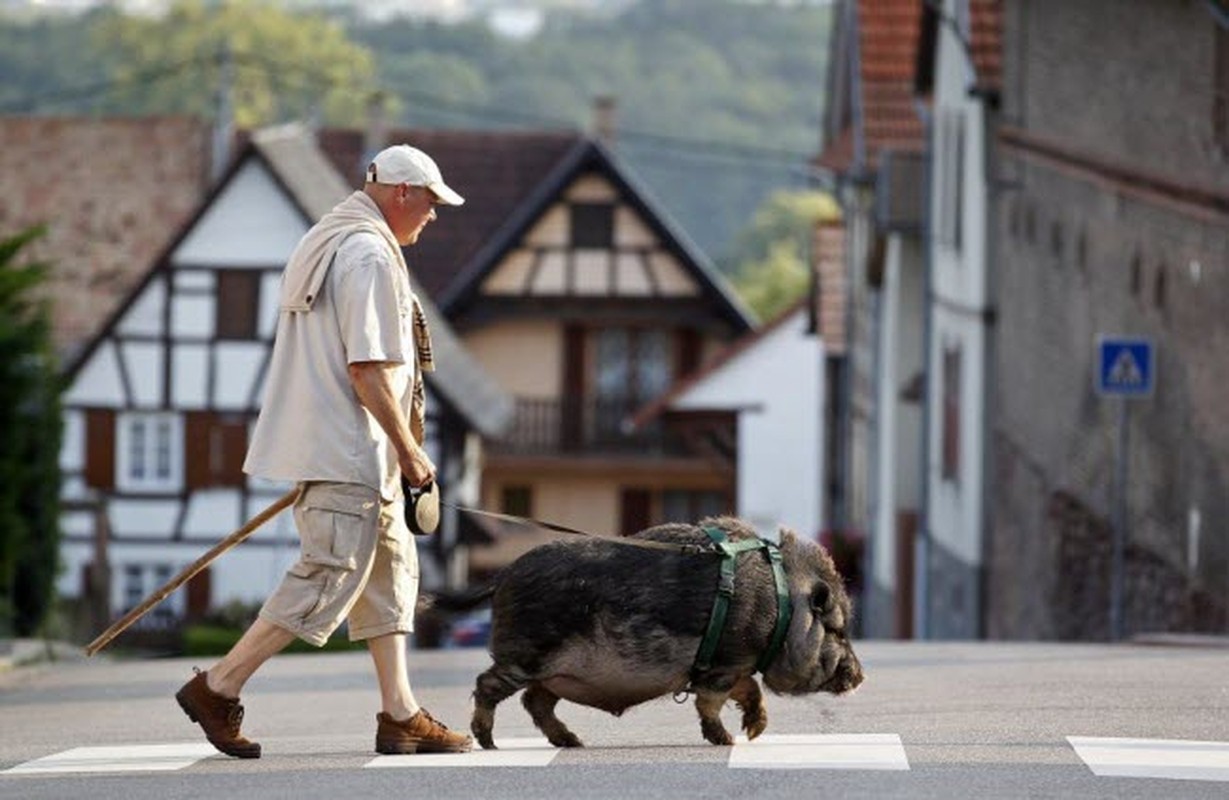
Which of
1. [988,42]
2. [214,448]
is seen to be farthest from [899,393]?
[214,448]

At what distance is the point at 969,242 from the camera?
35312 millimetres

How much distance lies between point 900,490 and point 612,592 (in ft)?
106

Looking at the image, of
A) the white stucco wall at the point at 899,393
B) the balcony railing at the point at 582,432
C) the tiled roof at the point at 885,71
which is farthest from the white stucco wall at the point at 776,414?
the white stucco wall at the point at 899,393

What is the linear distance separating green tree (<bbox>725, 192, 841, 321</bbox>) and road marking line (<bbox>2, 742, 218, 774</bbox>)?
94803mm

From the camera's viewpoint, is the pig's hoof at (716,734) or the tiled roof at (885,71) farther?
the tiled roof at (885,71)

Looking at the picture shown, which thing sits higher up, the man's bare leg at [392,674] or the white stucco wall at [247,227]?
the white stucco wall at [247,227]

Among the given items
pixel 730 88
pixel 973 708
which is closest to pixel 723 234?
pixel 730 88

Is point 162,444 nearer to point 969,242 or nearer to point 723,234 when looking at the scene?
point 969,242

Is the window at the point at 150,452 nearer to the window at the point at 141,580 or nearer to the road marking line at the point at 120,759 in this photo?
the window at the point at 141,580

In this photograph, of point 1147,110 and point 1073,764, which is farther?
point 1147,110

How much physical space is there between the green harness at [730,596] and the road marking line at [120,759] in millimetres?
1736

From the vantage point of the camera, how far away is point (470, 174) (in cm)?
6881

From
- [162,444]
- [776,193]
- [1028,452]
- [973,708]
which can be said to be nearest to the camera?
[973,708]

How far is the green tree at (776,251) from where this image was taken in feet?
365
